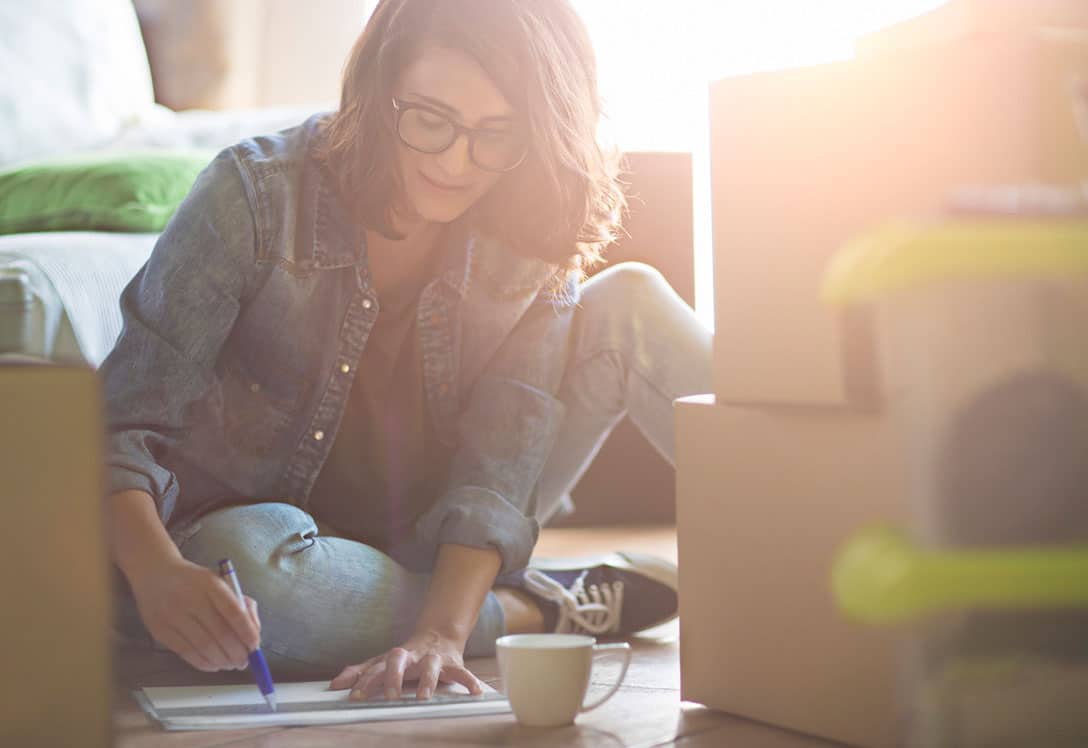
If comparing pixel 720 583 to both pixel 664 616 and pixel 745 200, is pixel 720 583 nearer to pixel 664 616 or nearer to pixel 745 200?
pixel 745 200

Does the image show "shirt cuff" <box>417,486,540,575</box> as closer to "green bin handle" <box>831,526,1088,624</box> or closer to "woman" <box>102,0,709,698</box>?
"woman" <box>102,0,709,698</box>

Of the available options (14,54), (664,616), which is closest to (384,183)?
(664,616)

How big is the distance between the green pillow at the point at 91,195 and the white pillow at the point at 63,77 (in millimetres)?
346

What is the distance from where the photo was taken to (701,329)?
1.40m

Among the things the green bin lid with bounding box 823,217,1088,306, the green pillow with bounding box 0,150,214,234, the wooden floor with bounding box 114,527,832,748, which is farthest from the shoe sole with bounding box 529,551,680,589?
the green bin lid with bounding box 823,217,1088,306

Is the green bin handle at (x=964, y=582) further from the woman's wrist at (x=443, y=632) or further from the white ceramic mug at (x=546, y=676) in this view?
the woman's wrist at (x=443, y=632)

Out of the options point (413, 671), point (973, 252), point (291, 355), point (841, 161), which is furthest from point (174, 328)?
point (973, 252)

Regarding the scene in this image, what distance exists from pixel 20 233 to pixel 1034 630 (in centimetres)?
150

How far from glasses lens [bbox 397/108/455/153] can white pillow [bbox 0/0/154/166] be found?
1.10 metres

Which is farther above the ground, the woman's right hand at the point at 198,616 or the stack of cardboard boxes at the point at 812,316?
the stack of cardboard boxes at the point at 812,316

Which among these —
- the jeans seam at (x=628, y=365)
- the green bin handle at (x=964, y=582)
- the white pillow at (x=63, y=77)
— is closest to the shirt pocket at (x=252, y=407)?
the jeans seam at (x=628, y=365)

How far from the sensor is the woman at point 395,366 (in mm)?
1148

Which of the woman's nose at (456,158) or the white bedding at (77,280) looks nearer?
the woman's nose at (456,158)

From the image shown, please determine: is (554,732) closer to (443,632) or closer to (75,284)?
(443,632)
